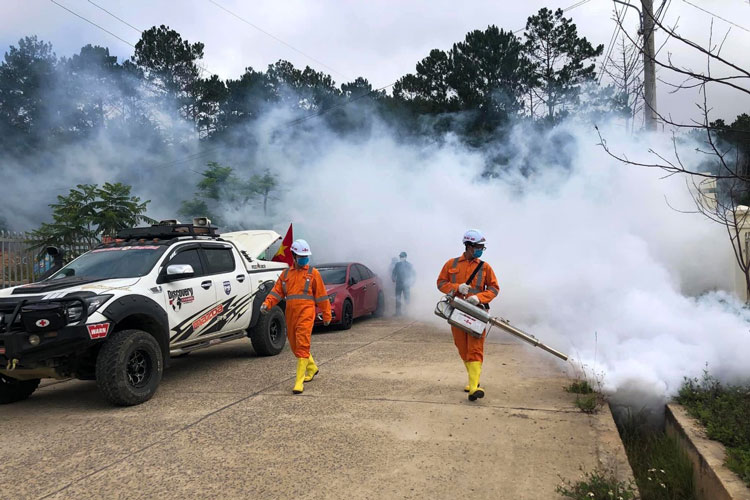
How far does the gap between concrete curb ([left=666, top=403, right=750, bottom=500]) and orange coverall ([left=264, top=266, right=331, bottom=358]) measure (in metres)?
3.79

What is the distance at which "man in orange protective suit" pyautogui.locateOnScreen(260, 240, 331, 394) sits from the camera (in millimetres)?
6648

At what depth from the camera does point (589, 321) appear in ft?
25.7

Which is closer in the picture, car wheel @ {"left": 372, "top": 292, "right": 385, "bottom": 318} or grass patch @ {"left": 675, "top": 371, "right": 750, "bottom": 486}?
grass patch @ {"left": 675, "top": 371, "right": 750, "bottom": 486}

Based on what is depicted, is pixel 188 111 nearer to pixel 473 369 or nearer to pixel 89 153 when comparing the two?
pixel 89 153

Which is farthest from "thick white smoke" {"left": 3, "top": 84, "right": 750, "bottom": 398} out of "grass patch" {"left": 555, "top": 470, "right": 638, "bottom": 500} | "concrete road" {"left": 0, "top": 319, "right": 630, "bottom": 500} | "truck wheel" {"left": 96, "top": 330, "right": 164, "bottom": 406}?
"truck wheel" {"left": 96, "top": 330, "right": 164, "bottom": 406}

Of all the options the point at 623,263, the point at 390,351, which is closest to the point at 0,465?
the point at 390,351

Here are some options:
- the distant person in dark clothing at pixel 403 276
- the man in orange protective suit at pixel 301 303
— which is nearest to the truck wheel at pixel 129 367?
the man in orange protective suit at pixel 301 303

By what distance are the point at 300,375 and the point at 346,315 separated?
575 cm

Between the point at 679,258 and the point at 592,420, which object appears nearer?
the point at 592,420

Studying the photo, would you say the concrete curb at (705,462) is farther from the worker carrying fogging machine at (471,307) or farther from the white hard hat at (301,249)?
the white hard hat at (301,249)

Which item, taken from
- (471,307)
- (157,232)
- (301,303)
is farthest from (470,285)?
(157,232)

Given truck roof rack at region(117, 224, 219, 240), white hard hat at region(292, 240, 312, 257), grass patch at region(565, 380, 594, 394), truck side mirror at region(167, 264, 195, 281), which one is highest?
truck roof rack at region(117, 224, 219, 240)

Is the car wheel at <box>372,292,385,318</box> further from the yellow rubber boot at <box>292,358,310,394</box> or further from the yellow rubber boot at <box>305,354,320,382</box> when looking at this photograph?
the yellow rubber boot at <box>292,358,310,394</box>

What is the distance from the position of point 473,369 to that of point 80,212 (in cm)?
981
